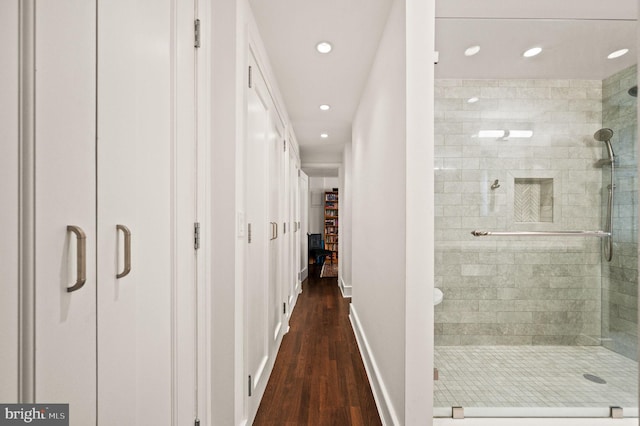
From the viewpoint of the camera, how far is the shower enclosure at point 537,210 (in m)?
1.78

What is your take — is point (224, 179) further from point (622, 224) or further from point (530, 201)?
point (622, 224)

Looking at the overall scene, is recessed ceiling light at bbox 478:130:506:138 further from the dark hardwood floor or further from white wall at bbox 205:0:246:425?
the dark hardwood floor

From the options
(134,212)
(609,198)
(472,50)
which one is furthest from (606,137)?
(134,212)

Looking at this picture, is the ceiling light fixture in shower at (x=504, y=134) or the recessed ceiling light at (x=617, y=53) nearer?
the recessed ceiling light at (x=617, y=53)

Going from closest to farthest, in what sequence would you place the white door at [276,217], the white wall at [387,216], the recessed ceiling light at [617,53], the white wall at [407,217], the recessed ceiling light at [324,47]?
the white wall at [407,217], the white wall at [387,216], the recessed ceiling light at [617,53], the recessed ceiling light at [324,47], the white door at [276,217]

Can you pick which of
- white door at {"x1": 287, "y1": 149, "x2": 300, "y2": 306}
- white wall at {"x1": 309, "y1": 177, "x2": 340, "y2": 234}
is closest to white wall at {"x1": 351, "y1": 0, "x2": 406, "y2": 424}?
white door at {"x1": 287, "y1": 149, "x2": 300, "y2": 306}

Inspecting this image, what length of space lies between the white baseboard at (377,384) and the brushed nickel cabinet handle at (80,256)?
1.51 meters

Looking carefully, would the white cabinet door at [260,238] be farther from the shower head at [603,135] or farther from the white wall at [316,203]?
the white wall at [316,203]

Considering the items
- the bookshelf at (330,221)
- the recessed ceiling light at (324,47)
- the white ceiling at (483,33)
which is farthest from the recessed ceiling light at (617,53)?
the bookshelf at (330,221)

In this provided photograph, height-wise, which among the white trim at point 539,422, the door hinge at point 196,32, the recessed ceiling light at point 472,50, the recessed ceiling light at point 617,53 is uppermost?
the recessed ceiling light at point 472,50

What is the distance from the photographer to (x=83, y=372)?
57 centimetres

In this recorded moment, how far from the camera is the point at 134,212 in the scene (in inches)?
29.8

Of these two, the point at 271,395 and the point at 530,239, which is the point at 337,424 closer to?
the point at 271,395

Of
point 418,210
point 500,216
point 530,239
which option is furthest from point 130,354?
point 530,239
